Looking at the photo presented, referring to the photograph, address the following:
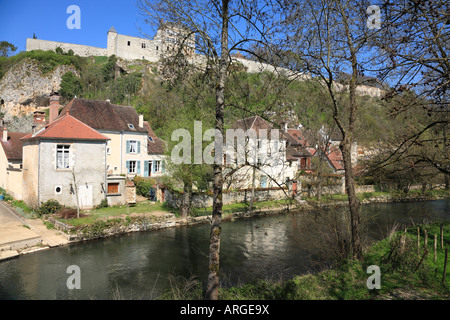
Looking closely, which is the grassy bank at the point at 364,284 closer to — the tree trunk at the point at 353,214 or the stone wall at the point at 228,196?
the tree trunk at the point at 353,214

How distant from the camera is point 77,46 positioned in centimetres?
7244

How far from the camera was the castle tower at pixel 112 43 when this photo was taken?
71375 millimetres

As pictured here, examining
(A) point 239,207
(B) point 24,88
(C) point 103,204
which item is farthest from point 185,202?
(B) point 24,88

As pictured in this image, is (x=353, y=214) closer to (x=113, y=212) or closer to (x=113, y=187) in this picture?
(x=113, y=212)

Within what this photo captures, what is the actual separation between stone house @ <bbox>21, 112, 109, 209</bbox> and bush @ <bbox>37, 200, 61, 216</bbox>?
1.21 ft

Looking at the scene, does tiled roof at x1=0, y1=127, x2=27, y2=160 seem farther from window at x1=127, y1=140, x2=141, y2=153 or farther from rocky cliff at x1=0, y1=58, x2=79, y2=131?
rocky cliff at x1=0, y1=58, x2=79, y2=131

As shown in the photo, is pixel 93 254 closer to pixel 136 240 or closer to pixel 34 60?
A: pixel 136 240

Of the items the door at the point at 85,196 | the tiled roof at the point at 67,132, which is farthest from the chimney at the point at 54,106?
the door at the point at 85,196

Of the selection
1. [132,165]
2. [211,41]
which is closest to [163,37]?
[211,41]

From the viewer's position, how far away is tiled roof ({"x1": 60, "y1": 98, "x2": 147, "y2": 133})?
88.3 feet

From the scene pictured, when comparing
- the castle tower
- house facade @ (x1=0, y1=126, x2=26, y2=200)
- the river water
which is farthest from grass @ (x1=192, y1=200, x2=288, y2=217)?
the castle tower

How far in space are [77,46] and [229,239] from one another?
75995 millimetres
